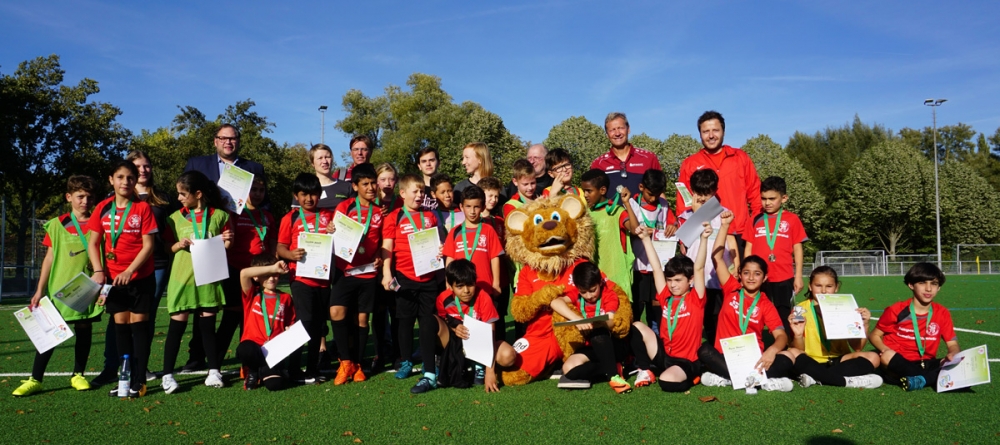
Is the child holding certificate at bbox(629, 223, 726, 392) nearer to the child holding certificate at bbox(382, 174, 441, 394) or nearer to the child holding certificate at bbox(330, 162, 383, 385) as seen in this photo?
the child holding certificate at bbox(382, 174, 441, 394)

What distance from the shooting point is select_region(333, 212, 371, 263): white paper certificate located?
6.03 metres

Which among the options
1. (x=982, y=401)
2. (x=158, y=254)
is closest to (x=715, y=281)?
(x=982, y=401)

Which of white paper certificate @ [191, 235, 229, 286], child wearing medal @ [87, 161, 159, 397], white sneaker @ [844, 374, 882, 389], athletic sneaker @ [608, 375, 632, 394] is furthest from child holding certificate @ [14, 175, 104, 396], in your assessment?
white sneaker @ [844, 374, 882, 389]

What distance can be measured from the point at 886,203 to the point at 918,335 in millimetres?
40176

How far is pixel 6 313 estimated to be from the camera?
1360cm

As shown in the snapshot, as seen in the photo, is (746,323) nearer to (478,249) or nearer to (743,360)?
(743,360)

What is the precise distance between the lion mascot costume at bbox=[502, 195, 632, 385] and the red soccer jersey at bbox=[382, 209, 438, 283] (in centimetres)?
91

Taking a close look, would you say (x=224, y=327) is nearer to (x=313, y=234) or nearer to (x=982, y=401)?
(x=313, y=234)

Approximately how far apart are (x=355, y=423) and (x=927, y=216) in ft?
148

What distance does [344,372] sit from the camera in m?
6.01

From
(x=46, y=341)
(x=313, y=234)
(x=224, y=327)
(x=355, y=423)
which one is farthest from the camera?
(x=224, y=327)

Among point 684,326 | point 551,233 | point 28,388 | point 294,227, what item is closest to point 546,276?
point 551,233

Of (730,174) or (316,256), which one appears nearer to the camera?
(316,256)

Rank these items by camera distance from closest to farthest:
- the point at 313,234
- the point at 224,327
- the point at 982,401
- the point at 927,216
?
the point at 982,401 < the point at 313,234 < the point at 224,327 < the point at 927,216
